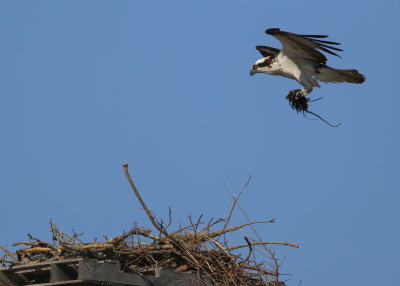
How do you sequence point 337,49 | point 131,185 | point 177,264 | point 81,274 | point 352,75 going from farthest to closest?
point 352,75 < point 337,49 < point 177,264 < point 131,185 < point 81,274

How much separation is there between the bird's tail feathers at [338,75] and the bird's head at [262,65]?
811 millimetres

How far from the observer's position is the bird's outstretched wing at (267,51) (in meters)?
10.4

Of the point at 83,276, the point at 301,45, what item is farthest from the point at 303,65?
the point at 83,276

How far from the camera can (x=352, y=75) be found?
9.54 m

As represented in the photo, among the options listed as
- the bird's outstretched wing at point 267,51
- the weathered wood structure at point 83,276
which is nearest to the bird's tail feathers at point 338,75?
the bird's outstretched wing at point 267,51

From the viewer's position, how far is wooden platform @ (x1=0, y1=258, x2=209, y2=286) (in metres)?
5.06

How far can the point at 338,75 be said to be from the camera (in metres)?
9.56

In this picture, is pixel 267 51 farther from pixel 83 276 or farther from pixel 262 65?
pixel 83 276

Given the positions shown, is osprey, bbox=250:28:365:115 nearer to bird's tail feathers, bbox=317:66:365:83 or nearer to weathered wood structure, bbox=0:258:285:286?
bird's tail feathers, bbox=317:66:365:83

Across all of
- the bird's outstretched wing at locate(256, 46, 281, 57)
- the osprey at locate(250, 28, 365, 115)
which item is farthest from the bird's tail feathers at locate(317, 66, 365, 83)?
the bird's outstretched wing at locate(256, 46, 281, 57)

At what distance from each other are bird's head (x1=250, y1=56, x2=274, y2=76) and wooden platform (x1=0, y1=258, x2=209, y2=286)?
4923 mm

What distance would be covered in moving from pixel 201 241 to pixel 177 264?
296mm

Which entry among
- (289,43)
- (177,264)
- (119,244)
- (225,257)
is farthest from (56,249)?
(289,43)

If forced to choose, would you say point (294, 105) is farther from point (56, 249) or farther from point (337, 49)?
point (56, 249)
